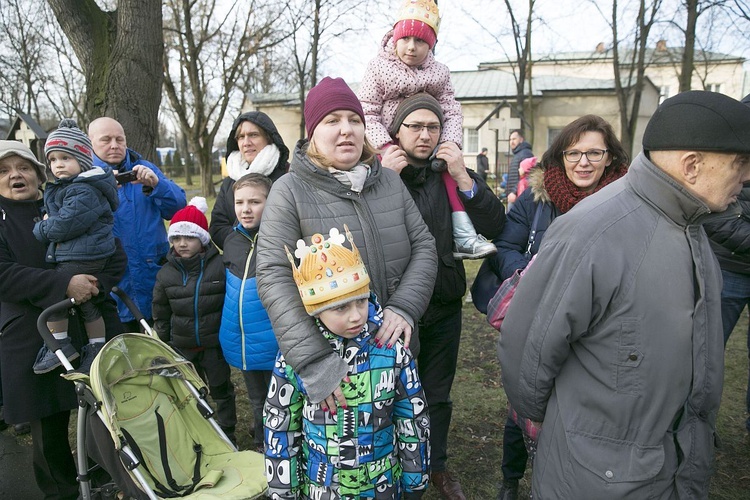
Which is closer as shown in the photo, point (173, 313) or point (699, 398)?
point (699, 398)

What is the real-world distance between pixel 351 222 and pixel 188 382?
1.31 m

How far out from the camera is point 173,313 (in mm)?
3297

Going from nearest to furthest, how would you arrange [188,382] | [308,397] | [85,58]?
[308,397] → [188,382] → [85,58]

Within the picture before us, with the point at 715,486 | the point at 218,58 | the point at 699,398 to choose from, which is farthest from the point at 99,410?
the point at 218,58

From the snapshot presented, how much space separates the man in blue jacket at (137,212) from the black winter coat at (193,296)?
0.32m

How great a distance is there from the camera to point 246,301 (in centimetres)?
294

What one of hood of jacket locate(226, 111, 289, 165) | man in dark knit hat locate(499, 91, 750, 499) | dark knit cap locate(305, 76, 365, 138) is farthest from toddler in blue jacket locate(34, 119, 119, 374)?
man in dark knit hat locate(499, 91, 750, 499)

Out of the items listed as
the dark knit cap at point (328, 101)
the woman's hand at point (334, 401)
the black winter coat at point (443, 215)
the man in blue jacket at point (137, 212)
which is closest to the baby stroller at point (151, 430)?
the woman's hand at point (334, 401)

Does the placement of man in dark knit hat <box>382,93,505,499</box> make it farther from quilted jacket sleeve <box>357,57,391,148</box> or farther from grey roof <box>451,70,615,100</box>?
grey roof <box>451,70,615,100</box>

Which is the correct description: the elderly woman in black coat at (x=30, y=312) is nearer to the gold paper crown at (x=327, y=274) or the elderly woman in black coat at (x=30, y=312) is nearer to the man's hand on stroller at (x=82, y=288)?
the man's hand on stroller at (x=82, y=288)

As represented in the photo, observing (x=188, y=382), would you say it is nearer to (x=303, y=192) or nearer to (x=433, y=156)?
(x=303, y=192)

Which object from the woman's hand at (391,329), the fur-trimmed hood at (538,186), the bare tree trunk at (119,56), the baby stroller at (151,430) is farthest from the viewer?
the bare tree trunk at (119,56)

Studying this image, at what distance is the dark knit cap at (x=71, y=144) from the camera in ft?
8.97

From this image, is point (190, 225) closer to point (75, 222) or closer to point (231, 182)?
point (231, 182)
